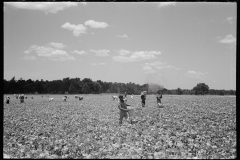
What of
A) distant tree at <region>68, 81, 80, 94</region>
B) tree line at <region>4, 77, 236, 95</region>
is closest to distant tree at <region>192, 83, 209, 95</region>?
tree line at <region>4, 77, 236, 95</region>

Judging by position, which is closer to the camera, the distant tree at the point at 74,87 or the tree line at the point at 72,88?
the tree line at the point at 72,88

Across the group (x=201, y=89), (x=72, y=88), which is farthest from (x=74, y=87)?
(x=201, y=89)

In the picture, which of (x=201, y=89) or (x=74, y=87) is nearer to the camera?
(x=201, y=89)

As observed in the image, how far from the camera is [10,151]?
711 cm

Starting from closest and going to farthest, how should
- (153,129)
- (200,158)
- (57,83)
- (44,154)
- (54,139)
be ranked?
(200,158) → (44,154) → (54,139) → (153,129) → (57,83)

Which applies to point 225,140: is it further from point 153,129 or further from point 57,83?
point 57,83

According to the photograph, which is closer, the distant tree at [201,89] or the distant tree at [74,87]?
the distant tree at [201,89]

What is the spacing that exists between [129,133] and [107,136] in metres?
0.98

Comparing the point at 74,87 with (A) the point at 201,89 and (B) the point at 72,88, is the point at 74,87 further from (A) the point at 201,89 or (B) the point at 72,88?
(A) the point at 201,89

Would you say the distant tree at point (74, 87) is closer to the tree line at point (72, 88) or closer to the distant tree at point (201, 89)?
the tree line at point (72, 88)

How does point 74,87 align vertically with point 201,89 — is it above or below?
above

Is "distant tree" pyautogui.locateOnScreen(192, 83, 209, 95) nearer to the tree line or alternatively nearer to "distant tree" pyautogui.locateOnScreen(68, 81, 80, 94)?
the tree line

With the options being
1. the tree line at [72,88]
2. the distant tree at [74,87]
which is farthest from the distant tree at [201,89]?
the distant tree at [74,87]

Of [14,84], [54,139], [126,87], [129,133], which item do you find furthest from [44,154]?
[126,87]
